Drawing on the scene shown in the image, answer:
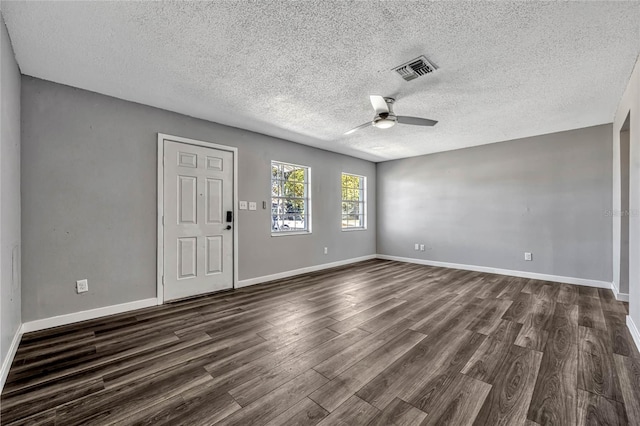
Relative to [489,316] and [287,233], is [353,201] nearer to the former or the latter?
[287,233]

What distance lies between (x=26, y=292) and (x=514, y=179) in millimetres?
6989

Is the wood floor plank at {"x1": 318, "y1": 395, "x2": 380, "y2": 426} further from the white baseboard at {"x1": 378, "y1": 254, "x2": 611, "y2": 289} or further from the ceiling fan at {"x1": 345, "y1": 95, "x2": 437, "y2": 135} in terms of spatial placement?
the white baseboard at {"x1": 378, "y1": 254, "x2": 611, "y2": 289}

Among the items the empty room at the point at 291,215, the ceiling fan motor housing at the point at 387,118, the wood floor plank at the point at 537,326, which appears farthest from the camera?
the ceiling fan motor housing at the point at 387,118

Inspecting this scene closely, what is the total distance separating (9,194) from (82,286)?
1.22 m

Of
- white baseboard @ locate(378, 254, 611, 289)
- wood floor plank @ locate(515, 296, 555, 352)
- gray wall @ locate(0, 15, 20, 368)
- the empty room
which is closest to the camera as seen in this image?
the empty room

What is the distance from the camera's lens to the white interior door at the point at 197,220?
11.8 feet

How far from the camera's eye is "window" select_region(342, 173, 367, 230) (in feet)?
21.0

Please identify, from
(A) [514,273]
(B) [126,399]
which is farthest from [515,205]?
(B) [126,399]

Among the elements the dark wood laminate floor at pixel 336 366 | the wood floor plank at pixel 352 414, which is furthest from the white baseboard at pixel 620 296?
the wood floor plank at pixel 352 414

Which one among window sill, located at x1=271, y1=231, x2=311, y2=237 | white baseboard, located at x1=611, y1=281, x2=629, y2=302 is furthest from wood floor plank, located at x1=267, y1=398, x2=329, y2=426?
white baseboard, located at x1=611, y1=281, x2=629, y2=302

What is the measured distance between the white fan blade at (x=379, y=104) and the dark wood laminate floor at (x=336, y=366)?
2294 millimetres

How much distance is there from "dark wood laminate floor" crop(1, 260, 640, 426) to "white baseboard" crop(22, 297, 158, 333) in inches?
4.6

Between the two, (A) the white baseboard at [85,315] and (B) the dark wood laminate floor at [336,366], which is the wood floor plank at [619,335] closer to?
(B) the dark wood laminate floor at [336,366]

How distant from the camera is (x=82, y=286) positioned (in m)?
2.95
